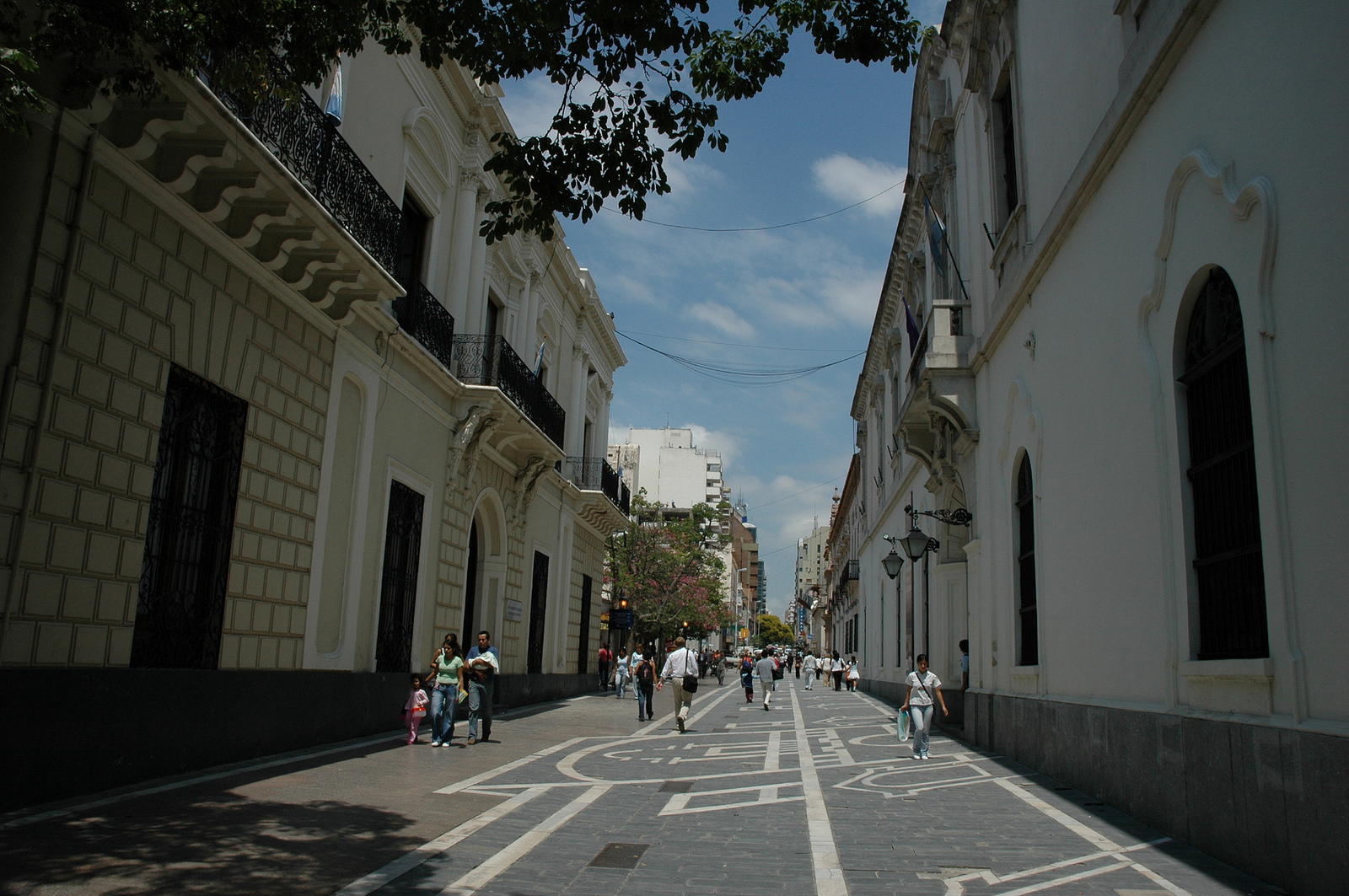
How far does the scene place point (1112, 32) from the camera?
979 cm

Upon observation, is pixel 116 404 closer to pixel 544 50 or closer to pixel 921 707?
pixel 544 50

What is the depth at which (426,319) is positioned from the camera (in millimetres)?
15836

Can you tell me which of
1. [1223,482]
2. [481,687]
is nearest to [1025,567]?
[1223,482]

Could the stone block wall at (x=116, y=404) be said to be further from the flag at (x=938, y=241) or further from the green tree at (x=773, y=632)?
the green tree at (x=773, y=632)

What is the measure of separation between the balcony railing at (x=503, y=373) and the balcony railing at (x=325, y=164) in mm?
4015

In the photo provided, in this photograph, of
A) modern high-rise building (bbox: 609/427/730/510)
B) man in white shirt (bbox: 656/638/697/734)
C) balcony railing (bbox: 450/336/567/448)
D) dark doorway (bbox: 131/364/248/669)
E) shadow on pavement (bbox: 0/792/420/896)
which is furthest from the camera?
modern high-rise building (bbox: 609/427/730/510)

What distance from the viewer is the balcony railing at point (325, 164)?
32.7 feet

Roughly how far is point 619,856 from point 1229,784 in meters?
4.13

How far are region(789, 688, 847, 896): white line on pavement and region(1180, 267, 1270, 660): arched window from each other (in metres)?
3.21

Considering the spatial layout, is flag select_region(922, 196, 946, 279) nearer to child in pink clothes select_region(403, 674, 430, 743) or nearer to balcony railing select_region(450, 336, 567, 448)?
balcony railing select_region(450, 336, 567, 448)

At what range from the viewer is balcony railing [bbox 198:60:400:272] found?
9.95 metres

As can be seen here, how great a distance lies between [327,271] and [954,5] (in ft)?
39.3

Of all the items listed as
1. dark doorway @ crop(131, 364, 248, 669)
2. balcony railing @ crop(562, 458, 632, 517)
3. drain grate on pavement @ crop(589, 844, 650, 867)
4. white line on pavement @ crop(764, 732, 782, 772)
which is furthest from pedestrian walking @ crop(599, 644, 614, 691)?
drain grate on pavement @ crop(589, 844, 650, 867)

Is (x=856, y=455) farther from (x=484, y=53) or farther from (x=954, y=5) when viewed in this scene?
(x=484, y=53)
